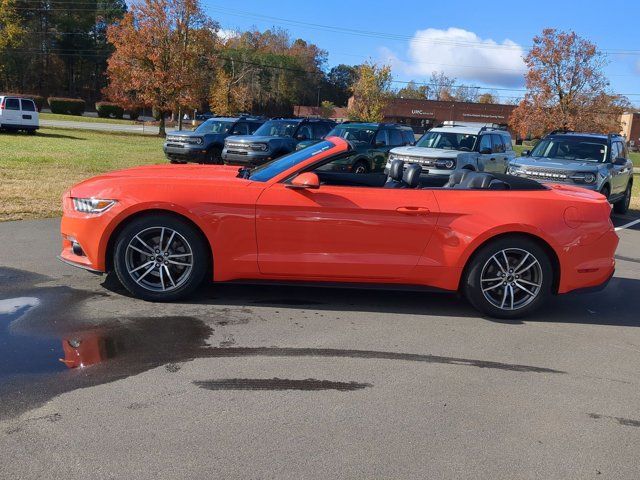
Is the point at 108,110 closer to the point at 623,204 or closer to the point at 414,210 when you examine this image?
the point at 623,204

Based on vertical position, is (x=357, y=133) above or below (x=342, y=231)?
above

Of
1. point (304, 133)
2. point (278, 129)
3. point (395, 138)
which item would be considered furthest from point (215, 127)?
point (395, 138)

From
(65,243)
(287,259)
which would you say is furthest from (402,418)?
(65,243)

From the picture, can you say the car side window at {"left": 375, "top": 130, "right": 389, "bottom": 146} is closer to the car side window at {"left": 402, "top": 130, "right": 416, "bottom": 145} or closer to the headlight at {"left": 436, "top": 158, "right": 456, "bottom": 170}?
the car side window at {"left": 402, "top": 130, "right": 416, "bottom": 145}

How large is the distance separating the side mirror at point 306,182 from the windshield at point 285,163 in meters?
0.24

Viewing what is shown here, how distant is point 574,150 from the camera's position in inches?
504

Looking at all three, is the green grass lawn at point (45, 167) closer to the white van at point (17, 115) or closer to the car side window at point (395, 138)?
the white van at point (17, 115)

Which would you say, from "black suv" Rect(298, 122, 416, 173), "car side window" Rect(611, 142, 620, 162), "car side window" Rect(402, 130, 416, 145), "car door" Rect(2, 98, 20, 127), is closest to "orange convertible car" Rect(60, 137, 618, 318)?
"car side window" Rect(611, 142, 620, 162)

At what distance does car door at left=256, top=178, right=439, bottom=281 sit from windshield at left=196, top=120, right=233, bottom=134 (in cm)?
1666

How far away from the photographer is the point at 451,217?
17.3ft

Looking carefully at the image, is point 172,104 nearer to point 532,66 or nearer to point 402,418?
point 532,66

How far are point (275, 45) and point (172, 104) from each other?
79.0 m

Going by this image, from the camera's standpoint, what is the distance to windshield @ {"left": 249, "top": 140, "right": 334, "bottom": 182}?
5.41 metres

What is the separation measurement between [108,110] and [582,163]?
61.8m
